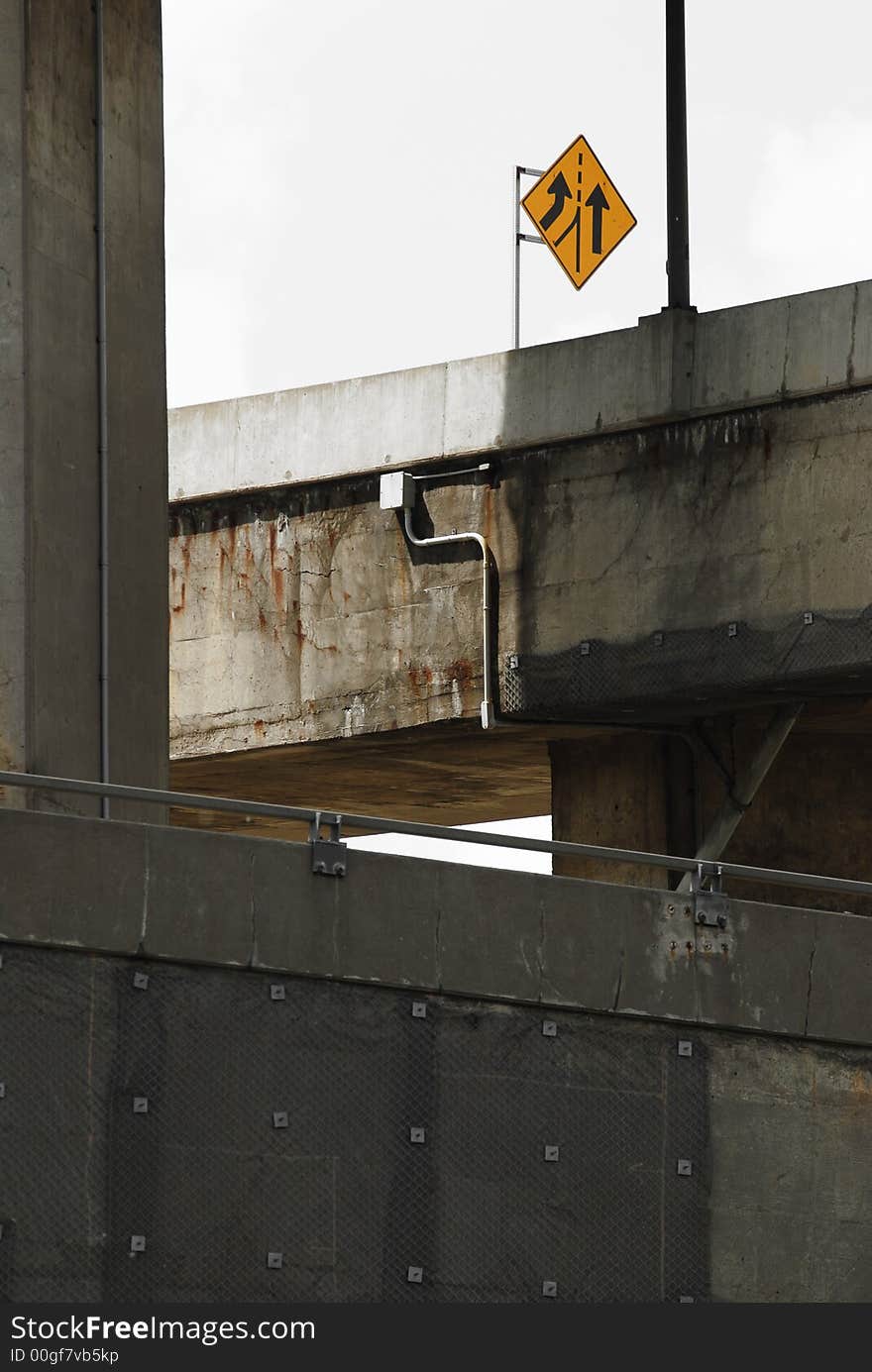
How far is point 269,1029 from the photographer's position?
42.3 feet

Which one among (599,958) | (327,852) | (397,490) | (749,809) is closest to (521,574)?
(397,490)

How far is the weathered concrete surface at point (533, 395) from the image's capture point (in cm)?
1938

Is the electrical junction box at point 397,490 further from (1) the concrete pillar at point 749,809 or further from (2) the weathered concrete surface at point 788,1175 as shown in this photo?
(2) the weathered concrete surface at point 788,1175

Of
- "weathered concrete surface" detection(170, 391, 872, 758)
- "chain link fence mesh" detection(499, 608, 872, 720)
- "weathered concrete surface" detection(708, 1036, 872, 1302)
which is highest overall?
"weathered concrete surface" detection(170, 391, 872, 758)

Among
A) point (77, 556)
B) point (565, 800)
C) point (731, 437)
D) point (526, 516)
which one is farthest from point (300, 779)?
point (77, 556)

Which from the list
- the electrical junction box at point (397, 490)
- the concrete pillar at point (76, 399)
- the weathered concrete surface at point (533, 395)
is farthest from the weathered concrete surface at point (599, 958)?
the electrical junction box at point (397, 490)

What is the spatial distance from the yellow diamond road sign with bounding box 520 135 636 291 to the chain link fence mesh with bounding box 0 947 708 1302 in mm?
10287

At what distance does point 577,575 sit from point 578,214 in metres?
4.21

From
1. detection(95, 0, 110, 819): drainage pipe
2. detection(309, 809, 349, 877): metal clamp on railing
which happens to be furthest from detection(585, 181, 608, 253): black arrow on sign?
detection(309, 809, 349, 877): metal clamp on railing

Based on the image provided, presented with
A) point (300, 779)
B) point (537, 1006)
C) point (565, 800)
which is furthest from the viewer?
point (300, 779)

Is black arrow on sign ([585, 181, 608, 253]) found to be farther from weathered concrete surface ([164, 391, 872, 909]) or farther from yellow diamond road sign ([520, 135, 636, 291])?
weathered concrete surface ([164, 391, 872, 909])

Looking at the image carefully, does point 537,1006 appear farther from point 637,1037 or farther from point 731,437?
point 731,437

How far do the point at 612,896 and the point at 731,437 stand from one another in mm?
6553

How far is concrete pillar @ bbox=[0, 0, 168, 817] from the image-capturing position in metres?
15.0
